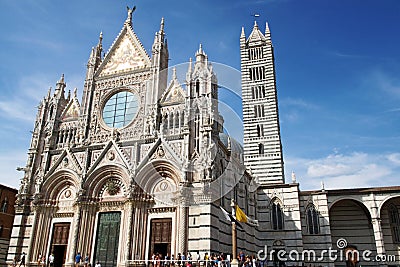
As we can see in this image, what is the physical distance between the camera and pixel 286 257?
2986 cm

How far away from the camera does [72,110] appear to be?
30.0 m

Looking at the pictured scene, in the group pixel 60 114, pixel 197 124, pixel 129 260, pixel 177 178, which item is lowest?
pixel 129 260

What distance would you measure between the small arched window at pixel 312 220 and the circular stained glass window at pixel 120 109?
18.8 m

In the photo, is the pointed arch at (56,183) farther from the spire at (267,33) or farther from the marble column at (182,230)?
the spire at (267,33)

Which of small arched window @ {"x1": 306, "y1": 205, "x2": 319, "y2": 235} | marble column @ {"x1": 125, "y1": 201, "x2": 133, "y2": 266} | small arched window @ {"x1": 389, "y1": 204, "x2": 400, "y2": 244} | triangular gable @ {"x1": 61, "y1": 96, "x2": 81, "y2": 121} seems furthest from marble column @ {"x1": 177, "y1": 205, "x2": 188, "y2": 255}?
small arched window @ {"x1": 389, "y1": 204, "x2": 400, "y2": 244}

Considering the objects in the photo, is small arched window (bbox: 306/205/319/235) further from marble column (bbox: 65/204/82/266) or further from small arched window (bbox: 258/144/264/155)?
marble column (bbox: 65/204/82/266)

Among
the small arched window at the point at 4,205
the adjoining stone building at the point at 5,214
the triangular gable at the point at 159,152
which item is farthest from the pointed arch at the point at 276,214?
the small arched window at the point at 4,205

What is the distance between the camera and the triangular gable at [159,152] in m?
23.5

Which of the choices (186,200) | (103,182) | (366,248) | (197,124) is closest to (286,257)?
(366,248)

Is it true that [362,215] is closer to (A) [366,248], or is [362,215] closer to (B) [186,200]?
(A) [366,248]

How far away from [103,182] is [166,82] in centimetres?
983

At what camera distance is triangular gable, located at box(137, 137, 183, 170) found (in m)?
23.5

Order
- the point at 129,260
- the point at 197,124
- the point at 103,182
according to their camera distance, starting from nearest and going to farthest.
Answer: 1. the point at 129,260
2. the point at 197,124
3. the point at 103,182

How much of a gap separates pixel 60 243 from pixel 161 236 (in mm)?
8426
